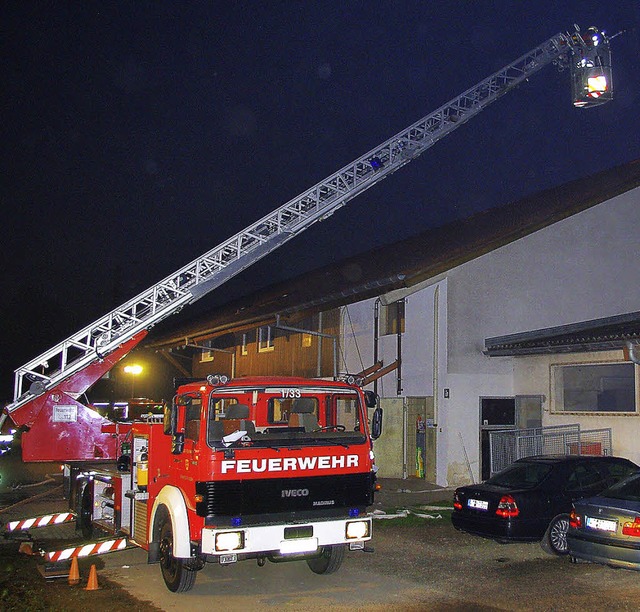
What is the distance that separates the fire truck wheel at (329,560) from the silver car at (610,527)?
2.95m

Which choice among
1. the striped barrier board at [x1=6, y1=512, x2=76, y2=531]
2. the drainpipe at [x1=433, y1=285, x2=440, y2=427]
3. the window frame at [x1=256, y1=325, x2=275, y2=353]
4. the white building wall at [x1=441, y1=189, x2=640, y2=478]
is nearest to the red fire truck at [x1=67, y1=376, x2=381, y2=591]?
the striped barrier board at [x1=6, y1=512, x2=76, y2=531]

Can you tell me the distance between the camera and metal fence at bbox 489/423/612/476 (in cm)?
1647

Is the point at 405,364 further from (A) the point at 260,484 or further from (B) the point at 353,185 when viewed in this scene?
(A) the point at 260,484

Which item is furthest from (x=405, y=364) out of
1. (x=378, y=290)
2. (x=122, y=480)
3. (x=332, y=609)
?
(x=332, y=609)

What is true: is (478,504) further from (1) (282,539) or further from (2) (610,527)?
(1) (282,539)

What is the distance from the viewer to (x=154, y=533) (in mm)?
8961

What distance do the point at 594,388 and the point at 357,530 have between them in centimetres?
1074

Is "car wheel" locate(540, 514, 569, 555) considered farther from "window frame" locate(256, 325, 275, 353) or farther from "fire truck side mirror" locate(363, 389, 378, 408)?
"window frame" locate(256, 325, 275, 353)

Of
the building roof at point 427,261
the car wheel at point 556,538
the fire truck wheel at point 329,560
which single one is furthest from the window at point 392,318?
the fire truck wheel at point 329,560

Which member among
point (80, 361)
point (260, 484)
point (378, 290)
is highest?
point (378, 290)

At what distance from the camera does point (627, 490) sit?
9586 mm

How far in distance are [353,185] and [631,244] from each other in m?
7.80

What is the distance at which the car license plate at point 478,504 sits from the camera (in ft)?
35.7

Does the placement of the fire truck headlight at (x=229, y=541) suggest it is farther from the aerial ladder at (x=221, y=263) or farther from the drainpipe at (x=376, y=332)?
the drainpipe at (x=376, y=332)
